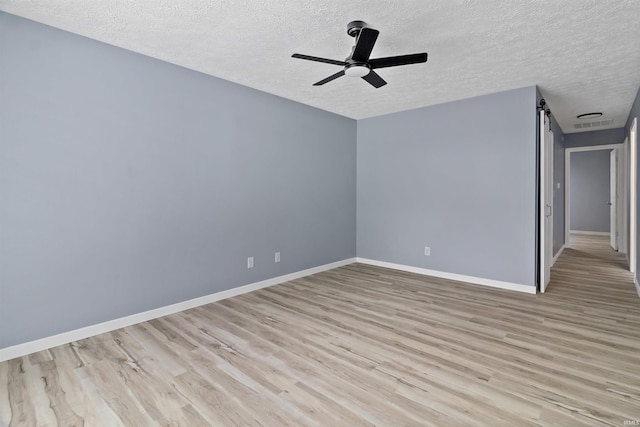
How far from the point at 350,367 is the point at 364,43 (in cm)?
229

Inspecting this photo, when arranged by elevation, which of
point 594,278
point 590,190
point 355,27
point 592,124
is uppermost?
point 592,124

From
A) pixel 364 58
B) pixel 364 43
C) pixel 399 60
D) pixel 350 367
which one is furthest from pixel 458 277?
pixel 364 43

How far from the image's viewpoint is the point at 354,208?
18.0 feet

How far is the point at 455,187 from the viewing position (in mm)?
4422

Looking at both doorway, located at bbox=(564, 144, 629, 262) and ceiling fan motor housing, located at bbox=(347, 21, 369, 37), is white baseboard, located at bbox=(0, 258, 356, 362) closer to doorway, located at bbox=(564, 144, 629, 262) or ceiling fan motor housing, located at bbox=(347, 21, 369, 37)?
ceiling fan motor housing, located at bbox=(347, 21, 369, 37)

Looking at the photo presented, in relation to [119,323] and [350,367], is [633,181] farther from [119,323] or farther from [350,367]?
[119,323]

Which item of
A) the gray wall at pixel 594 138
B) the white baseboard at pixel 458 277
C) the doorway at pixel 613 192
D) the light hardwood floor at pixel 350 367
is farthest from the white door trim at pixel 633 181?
the gray wall at pixel 594 138

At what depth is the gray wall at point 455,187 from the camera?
12.7 feet

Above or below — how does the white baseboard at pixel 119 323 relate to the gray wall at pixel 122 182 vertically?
below

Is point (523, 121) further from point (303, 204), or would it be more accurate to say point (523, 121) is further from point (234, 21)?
point (234, 21)

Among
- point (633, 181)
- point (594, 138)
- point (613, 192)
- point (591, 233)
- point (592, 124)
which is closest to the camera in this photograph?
point (633, 181)

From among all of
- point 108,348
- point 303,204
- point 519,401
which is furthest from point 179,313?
point 519,401

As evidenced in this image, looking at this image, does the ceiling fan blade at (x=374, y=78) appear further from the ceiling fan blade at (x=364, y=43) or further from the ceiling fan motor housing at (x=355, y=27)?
the ceiling fan motor housing at (x=355, y=27)

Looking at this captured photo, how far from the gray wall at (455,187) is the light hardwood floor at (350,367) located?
2.85 feet
